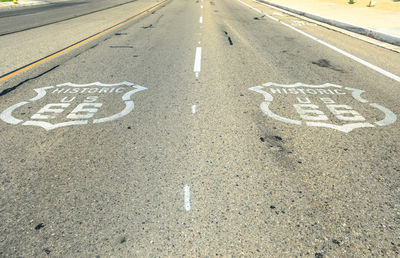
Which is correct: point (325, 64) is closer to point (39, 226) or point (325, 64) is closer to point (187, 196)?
point (187, 196)

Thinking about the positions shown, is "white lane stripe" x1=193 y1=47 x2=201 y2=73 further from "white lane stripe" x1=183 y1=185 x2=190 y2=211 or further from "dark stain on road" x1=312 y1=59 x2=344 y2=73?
"white lane stripe" x1=183 y1=185 x2=190 y2=211

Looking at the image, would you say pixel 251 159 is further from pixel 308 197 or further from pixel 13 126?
pixel 13 126

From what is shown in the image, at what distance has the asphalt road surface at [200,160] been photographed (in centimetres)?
227

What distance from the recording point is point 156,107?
4.57m

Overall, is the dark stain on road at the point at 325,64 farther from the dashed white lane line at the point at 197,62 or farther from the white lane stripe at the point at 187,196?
the white lane stripe at the point at 187,196

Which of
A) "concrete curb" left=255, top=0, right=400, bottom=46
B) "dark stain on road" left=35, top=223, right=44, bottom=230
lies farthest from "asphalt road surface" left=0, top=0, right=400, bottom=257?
"concrete curb" left=255, top=0, right=400, bottom=46

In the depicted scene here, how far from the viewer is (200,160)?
10.6 feet

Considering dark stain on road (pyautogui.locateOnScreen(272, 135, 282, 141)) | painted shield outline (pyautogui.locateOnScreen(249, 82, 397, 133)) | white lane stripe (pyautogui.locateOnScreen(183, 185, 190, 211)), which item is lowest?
white lane stripe (pyautogui.locateOnScreen(183, 185, 190, 211))

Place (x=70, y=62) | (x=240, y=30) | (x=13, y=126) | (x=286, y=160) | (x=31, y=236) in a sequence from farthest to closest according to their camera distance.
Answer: (x=240, y=30), (x=70, y=62), (x=13, y=126), (x=286, y=160), (x=31, y=236)

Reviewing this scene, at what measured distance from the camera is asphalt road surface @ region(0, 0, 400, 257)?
7.46ft

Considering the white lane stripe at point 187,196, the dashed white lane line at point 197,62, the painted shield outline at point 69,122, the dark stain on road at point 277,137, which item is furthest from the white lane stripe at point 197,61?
the white lane stripe at point 187,196

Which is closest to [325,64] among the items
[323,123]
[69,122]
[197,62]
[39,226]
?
[197,62]

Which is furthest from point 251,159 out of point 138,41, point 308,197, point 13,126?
point 138,41

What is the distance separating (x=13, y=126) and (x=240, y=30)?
977cm
